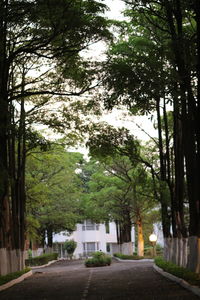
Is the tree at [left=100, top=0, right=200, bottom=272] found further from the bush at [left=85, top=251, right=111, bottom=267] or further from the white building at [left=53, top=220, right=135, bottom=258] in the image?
the white building at [left=53, top=220, right=135, bottom=258]

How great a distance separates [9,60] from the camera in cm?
1858

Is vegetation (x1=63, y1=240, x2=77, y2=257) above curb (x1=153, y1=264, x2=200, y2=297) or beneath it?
beneath

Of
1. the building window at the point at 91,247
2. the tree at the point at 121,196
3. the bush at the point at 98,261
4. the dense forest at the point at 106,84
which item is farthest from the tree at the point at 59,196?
the building window at the point at 91,247

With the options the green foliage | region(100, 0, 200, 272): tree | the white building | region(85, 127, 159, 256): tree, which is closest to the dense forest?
region(100, 0, 200, 272): tree

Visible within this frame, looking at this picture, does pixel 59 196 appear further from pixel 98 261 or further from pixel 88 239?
pixel 88 239

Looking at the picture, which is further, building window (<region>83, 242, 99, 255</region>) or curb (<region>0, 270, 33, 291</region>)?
building window (<region>83, 242, 99, 255</region>)

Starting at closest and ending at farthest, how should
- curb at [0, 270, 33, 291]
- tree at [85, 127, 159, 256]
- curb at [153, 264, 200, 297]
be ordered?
curb at [153, 264, 200, 297]
curb at [0, 270, 33, 291]
tree at [85, 127, 159, 256]

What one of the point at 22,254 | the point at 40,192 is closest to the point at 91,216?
the point at 40,192

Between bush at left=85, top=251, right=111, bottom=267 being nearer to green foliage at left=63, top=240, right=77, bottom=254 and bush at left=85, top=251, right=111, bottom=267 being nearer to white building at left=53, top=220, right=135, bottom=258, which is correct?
green foliage at left=63, top=240, right=77, bottom=254

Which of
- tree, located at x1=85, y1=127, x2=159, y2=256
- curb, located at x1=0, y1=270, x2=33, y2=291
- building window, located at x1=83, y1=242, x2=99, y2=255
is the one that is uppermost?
tree, located at x1=85, y1=127, x2=159, y2=256

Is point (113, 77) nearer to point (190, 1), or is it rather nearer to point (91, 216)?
point (190, 1)

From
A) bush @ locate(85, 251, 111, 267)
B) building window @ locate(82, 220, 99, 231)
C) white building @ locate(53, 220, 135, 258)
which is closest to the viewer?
bush @ locate(85, 251, 111, 267)

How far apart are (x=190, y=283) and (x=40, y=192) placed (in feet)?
70.5

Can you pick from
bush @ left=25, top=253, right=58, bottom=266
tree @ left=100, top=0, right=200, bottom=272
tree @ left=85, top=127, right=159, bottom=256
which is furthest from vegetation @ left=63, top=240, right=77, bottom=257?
tree @ left=100, top=0, right=200, bottom=272
